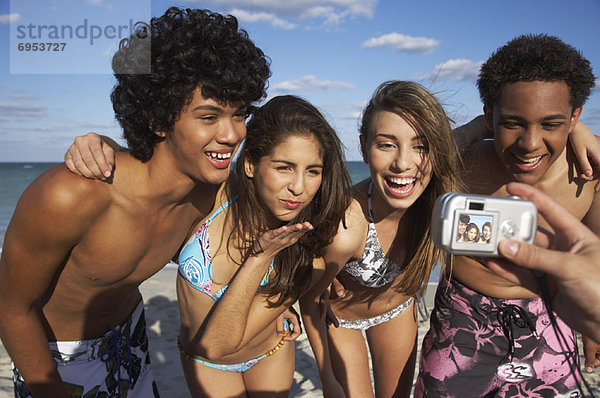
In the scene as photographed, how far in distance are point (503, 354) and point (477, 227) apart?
1914 mm

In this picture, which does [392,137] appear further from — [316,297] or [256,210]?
[316,297]

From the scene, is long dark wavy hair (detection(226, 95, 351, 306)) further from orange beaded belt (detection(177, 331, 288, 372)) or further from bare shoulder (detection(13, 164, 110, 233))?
bare shoulder (detection(13, 164, 110, 233))

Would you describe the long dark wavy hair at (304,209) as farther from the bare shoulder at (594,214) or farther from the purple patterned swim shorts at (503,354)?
the bare shoulder at (594,214)

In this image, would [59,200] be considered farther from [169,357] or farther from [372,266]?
[169,357]

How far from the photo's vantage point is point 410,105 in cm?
267

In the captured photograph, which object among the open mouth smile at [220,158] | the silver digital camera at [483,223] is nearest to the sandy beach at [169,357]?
the open mouth smile at [220,158]

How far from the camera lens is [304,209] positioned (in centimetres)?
288

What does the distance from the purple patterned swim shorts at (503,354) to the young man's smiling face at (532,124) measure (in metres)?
0.93

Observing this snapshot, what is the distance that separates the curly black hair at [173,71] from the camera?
231 centimetres

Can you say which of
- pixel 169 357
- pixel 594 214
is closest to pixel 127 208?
pixel 594 214

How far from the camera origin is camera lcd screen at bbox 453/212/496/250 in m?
1.42

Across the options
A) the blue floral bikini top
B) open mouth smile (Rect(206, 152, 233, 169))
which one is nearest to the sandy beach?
the blue floral bikini top

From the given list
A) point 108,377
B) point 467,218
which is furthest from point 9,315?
point 467,218

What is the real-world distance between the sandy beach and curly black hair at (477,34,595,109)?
3375mm
